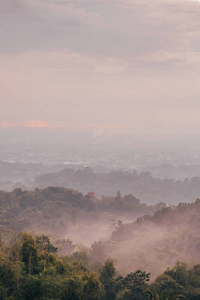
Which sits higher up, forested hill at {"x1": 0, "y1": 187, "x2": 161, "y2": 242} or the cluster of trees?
the cluster of trees

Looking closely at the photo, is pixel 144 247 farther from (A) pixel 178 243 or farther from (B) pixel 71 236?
(B) pixel 71 236

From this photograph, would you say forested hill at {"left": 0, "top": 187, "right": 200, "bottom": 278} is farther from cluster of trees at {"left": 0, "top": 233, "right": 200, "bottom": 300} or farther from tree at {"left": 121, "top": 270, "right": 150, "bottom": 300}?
tree at {"left": 121, "top": 270, "right": 150, "bottom": 300}

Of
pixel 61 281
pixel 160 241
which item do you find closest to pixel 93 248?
pixel 160 241

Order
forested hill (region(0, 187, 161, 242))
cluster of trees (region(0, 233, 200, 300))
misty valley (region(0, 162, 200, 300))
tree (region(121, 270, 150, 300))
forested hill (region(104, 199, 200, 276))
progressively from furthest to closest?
forested hill (region(0, 187, 161, 242)) → forested hill (region(104, 199, 200, 276)) → tree (region(121, 270, 150, 300)) → misty valley (region(0, 162, 200, 300)) → cluster of trees (region(0, 233, 200, 300))

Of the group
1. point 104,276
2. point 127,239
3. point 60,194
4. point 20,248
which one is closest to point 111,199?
point 60,194

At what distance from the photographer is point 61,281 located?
20531 millimetres

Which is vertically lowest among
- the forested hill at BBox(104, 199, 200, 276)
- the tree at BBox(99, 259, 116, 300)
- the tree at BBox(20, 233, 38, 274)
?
the forested hill at BBox(104, 199, 200, 276)

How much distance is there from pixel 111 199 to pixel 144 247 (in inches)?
2272

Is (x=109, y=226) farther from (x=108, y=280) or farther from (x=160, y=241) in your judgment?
(x=108, y=280)

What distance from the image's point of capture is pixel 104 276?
1228 inches

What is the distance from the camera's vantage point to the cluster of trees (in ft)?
64.9

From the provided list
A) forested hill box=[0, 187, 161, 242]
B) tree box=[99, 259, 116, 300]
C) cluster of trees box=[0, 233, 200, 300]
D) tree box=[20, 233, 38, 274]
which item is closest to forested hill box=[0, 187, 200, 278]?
forested hill box=[0, 187, 161, 242]

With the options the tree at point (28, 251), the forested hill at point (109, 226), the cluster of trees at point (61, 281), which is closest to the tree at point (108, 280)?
the cluster of trees at point (61, 281)

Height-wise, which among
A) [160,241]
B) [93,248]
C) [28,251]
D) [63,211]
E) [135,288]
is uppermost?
[28,251]
